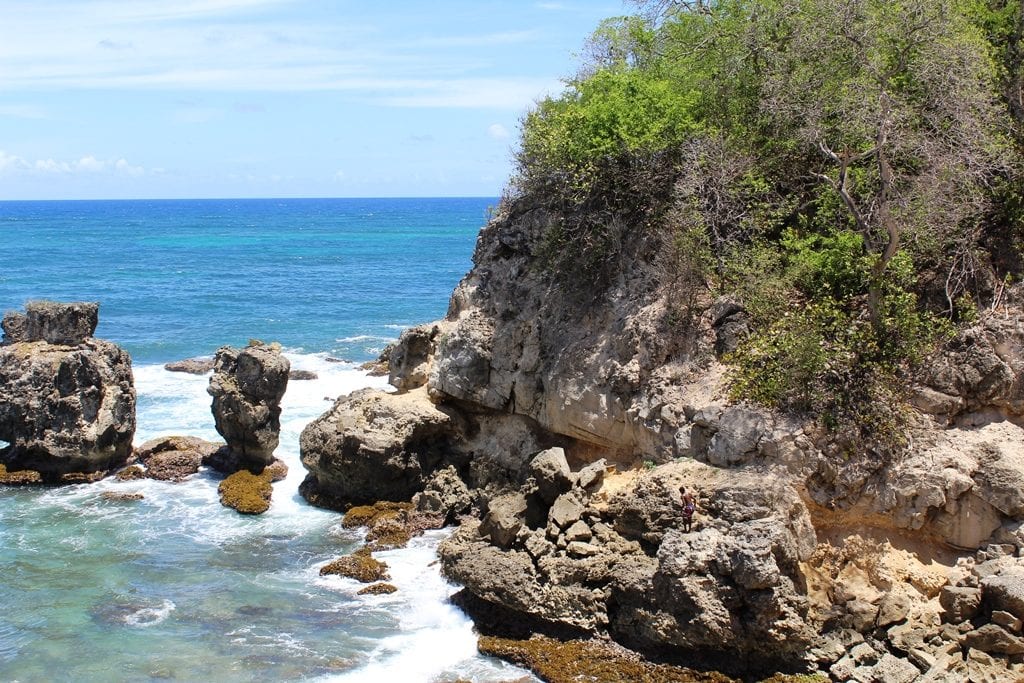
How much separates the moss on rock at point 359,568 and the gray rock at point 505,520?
2.30 meters

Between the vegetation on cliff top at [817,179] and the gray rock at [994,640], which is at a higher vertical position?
the vegetation on cliff top at [817,179]

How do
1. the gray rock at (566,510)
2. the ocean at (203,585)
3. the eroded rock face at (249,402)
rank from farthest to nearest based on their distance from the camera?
the eroded rock face at (249,402) → the gray rock at (566,510) → the ocean at (203,585)

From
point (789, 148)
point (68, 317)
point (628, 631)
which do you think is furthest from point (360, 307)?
point (628, 631)

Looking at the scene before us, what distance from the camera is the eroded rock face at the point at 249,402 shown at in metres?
25.0

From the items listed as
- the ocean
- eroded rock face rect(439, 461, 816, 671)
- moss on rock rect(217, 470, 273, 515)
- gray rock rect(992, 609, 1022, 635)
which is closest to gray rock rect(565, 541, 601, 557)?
eroded rock face rect(439, 461, 816, 671)

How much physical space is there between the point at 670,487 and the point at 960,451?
4.65 m

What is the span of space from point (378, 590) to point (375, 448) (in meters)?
4.26

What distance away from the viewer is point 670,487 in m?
16.7

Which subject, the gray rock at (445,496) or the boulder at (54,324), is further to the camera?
the boulder at (54,324)

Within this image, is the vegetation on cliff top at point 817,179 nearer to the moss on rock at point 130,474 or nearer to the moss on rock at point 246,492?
the moss on rock at point 246,492

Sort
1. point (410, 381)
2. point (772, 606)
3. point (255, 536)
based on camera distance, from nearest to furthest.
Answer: point (772, 606) < point (255, 536) < point (410, 381)

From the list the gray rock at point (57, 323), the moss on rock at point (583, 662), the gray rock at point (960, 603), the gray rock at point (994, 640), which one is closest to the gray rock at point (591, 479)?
the moss on rock at point (583, 662)

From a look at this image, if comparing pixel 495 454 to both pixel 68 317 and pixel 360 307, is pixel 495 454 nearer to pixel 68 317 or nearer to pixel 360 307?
pixel 68 317

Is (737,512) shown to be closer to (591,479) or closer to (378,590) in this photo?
(591,479)
